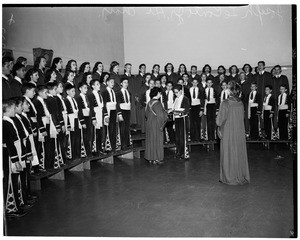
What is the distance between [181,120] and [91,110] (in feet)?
7.28

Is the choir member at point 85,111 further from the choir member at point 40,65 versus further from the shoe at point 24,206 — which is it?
the shoe at point 24,206

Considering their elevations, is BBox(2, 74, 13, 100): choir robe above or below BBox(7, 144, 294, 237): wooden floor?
above

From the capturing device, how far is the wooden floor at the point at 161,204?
441 cm

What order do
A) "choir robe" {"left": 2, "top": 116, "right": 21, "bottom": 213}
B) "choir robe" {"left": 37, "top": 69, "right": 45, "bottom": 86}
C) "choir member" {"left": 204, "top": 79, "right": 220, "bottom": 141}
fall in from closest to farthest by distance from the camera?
1. "choir robe" {"left": 2, "top": 116, "right": 21, "bottom": 213}
2. "choir robe" {"left": 37, "top": 69, "right": 45, "bottom": 86}
3. "choir member" {"left": 204, "top": 79, "right": 220, "bottom": 141}

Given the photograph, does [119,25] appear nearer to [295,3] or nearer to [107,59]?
[107,59]

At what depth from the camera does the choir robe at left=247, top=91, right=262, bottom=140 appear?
32.8 ft

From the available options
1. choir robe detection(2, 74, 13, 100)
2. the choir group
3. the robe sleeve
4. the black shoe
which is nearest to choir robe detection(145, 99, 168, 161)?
the choir group

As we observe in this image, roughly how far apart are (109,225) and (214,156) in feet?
15.7

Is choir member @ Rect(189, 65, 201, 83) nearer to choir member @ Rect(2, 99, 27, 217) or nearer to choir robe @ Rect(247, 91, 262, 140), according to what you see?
choir robe @ Rect(247, 91, 262, 140)

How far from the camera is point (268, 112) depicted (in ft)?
32.4

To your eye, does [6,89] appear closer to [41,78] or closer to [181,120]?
[41,78]

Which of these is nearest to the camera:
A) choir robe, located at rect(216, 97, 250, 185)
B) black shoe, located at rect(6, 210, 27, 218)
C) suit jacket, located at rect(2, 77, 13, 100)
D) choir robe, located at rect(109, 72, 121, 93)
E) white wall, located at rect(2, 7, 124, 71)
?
black shoe, located at rect(6, 210, 27, 218)

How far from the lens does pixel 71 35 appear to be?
32.0 ft

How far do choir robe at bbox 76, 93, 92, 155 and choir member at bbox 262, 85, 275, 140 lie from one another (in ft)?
16.4
